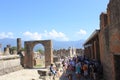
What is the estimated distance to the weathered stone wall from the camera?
22.5 meters

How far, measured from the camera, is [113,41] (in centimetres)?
1073

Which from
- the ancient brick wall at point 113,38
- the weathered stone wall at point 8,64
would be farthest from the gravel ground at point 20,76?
the ancient brick wall at point 113,38

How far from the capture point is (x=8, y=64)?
79.4 ft

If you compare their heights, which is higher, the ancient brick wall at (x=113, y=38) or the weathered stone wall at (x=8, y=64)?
the ancient brick wall at (x=113, y=38)

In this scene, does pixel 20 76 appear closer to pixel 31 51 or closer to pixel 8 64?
pixel 8 64

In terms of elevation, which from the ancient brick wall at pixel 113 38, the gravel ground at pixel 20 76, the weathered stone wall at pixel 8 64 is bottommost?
the gravel ground at pixel 20 76

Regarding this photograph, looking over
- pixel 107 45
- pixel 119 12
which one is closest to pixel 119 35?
pixel 119 12

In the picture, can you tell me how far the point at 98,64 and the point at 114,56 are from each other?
4.32 metres

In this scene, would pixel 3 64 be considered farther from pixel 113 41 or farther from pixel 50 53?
pixel 113 41

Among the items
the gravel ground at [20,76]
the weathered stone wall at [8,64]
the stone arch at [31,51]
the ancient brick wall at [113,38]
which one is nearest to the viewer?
the ancient brick wall at [113,38]

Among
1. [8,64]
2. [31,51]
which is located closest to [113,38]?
[8,64]

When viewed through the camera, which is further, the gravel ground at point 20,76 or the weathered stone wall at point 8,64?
the weathered stone wall at point 8,64

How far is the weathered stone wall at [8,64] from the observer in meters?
22.5

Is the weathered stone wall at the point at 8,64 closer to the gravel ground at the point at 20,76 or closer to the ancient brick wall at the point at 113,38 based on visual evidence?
the gravel ground at the point at 20,76
